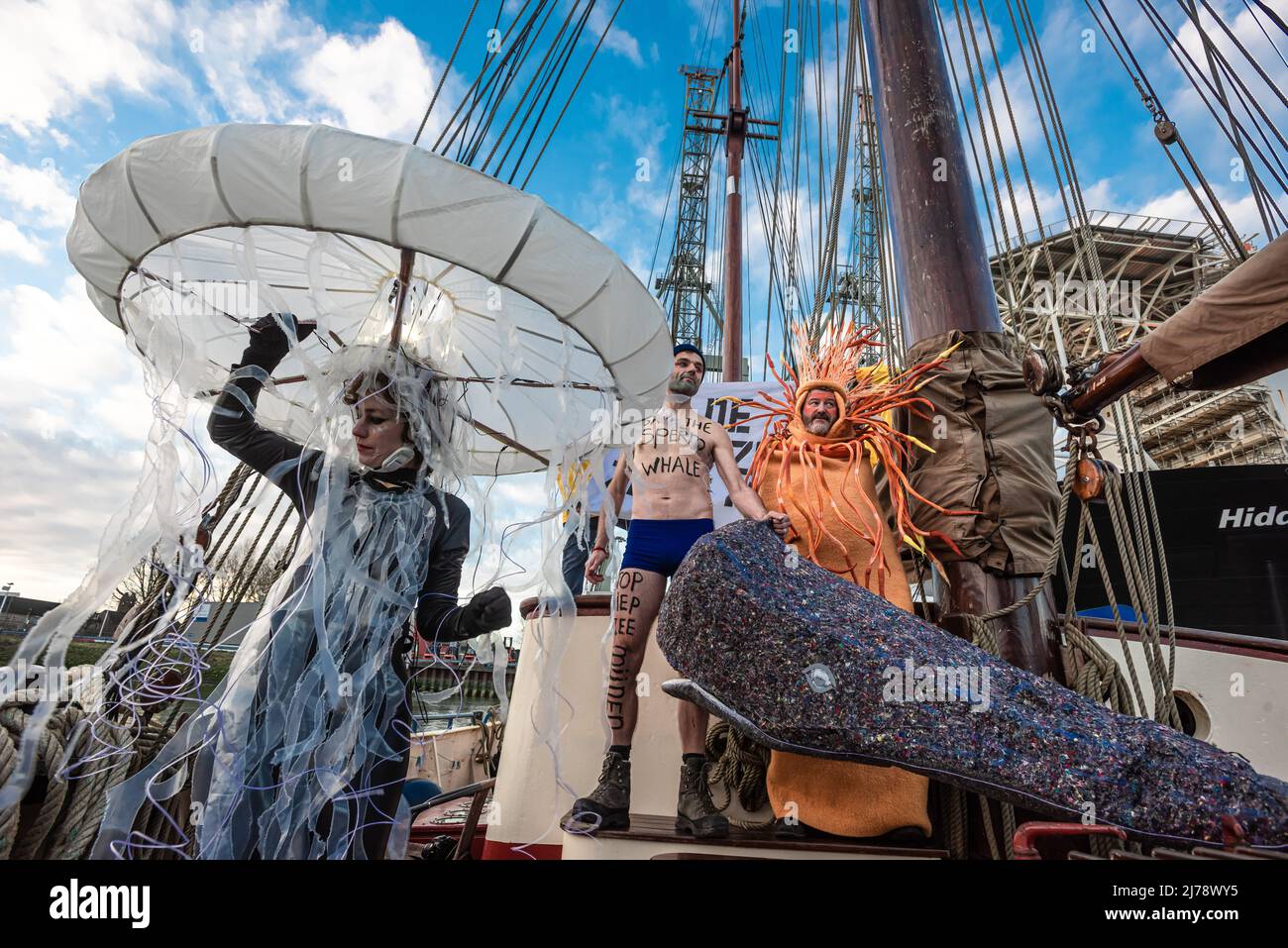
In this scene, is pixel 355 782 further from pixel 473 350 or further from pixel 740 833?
pixel 473 350

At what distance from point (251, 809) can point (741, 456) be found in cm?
411

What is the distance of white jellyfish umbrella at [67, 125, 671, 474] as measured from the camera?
1.52 meters

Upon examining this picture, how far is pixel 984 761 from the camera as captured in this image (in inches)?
52.9

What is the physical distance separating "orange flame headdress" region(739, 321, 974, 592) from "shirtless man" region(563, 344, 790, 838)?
0.21 metres

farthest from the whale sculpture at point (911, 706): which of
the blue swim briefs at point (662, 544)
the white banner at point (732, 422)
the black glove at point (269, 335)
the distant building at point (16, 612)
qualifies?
the distant building at point (16, 612)

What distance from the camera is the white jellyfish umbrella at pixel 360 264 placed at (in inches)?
60.0

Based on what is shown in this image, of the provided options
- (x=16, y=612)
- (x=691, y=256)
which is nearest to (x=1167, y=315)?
(x=691, y=256)

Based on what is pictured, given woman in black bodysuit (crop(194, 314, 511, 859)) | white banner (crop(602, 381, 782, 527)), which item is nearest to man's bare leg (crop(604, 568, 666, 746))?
woman in black bodysuit (crop(194, 314, 511, 859))

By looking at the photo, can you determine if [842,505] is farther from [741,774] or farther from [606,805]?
[606,805]

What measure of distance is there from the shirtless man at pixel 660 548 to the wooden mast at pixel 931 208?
2.80 ft

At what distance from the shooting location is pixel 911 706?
4.63ft

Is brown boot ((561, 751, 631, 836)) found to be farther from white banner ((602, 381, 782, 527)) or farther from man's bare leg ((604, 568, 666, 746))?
white banner ((602, 381, 782, 527))

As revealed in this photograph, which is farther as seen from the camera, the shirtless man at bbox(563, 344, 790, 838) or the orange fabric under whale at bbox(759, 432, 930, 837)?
the shirtless man at bbox(563, 344, 790, 838)

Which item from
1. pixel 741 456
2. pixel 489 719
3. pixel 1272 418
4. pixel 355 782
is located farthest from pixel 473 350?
pixel 1272 418
